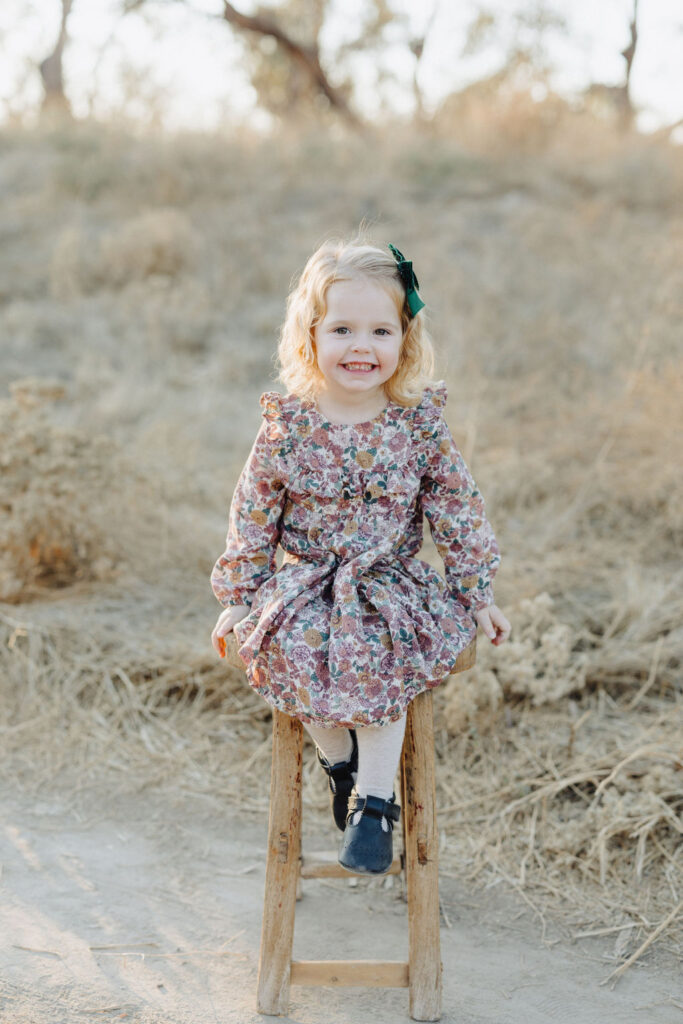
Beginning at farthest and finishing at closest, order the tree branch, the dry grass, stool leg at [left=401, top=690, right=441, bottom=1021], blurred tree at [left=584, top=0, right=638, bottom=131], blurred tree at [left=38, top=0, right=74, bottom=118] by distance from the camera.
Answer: blurred tree at [left=38, top=0, right=74, bottom=118] < blurred tree at [left=584, top=0, right=638, bottom=131] < the tree branch < the dry grass < stool leg at [left=401, top=690, right=441, bottom=1021]

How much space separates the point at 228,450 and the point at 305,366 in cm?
351

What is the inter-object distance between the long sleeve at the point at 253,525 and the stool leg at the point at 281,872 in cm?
29

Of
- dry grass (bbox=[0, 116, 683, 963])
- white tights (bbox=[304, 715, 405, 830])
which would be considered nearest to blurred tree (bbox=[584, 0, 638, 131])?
dry grass (bbox=[0, 116, 683, 963])

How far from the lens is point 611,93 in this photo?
48.9 feet

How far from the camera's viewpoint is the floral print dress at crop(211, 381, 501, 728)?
2023 millimetres

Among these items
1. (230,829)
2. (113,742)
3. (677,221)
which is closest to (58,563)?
(113,742)

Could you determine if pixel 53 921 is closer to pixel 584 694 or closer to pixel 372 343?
pixel 372 343

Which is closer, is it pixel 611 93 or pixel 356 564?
pixel 356 564

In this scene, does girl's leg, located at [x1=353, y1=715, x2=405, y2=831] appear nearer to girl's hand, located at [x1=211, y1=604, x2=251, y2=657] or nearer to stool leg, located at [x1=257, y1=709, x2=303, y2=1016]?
stool leg, located at [x1=257, y1=709, x2=303, y2=1016]

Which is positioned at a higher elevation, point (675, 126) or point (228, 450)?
point (675, 126)

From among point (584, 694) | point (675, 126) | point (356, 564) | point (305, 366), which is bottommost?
point (584, 694)

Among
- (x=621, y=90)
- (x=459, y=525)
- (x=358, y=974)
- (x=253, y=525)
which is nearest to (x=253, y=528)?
(x=253, y=525)

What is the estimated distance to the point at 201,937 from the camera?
8.10ft

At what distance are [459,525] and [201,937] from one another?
1.24 metres
